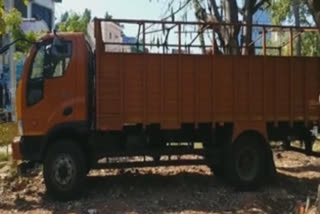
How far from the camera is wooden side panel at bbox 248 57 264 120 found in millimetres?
12125

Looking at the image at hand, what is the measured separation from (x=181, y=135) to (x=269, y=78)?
2.06m

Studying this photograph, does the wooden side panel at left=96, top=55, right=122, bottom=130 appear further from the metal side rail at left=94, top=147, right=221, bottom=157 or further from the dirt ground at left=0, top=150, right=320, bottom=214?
the dirt ground at left=0, top=150, right=320, bottom=214

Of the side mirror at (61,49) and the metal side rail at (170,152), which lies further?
the metal side rail at (170,152)

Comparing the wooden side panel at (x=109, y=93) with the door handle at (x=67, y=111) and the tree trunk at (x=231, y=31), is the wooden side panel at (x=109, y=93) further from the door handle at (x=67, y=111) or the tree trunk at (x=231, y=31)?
the tree trunk at (x=231, y=31)

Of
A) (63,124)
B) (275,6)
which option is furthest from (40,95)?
(275,6)

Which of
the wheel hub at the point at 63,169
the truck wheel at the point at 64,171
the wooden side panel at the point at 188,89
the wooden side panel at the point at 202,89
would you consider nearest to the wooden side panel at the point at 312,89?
the wooden side panel at the point at 202,89

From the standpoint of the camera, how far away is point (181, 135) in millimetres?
12039

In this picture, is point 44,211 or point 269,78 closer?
point 44,211

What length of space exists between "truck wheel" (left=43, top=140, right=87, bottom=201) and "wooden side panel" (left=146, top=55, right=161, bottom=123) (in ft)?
4.86

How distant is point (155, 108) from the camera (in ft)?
37.4

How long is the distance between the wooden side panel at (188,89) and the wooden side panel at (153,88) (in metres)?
0.47

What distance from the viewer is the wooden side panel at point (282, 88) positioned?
12367mm

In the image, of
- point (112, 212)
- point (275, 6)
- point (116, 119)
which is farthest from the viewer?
point (275, 6)

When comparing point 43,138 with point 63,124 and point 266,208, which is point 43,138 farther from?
point 266,208
